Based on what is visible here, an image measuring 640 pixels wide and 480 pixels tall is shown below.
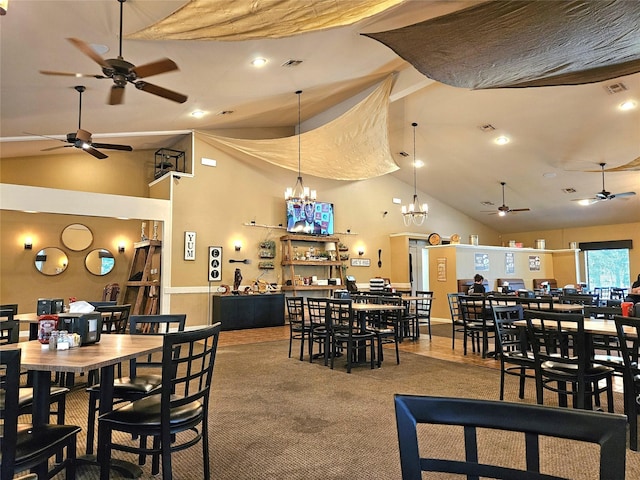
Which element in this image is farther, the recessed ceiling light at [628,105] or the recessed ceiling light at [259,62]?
the recessed ceiling light at [628,105]

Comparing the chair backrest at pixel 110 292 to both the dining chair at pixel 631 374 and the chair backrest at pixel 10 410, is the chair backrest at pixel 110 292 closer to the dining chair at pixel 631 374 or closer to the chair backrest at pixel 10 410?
the chair backrest at pixel 10 410

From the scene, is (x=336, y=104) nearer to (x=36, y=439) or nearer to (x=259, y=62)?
(x=259, y=62)

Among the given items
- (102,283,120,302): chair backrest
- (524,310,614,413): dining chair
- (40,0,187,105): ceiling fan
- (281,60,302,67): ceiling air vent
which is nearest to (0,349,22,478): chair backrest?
(40,0,187,105): ceiling fan

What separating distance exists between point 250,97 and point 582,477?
6781 millimetres

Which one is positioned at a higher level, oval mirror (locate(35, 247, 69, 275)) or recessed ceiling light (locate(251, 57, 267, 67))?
recessed ceiling light (locate(251, 57, 267, 67))

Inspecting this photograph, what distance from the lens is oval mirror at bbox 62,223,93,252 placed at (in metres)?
9.37

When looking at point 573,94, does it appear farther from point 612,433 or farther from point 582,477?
point 612,433

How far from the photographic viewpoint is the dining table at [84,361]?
1905 millimetres

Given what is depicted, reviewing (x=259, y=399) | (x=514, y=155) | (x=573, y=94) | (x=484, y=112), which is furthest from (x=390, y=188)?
(x=259, y=399)

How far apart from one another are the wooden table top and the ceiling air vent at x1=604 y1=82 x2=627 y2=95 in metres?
7.74

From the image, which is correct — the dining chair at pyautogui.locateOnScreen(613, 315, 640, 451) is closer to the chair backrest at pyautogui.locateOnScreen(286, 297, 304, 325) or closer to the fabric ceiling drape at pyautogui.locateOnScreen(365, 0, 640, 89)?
the fabric ceiling drape at pyautogui.locateOnScreen(365, 0, 640, 89)

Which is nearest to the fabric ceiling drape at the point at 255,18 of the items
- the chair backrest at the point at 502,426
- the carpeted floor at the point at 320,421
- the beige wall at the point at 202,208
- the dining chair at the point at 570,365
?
the dining chair at the point at 570,365

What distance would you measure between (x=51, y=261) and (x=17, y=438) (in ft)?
28.4

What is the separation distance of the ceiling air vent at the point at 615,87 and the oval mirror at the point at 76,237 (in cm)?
1070
